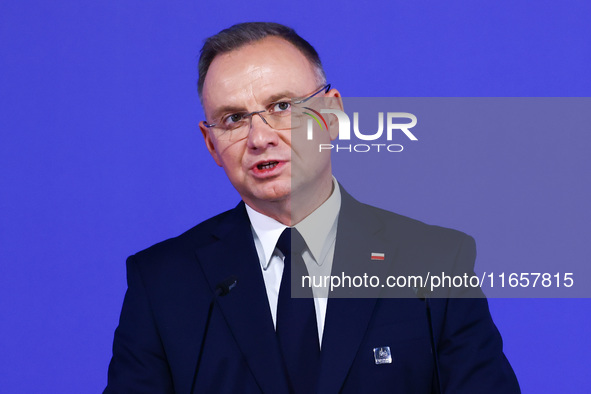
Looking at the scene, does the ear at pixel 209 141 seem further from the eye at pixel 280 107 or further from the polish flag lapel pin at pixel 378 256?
the polish flag lapel pin at pixel 378 256

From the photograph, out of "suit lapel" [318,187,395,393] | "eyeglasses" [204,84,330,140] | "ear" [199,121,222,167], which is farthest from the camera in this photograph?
"ear" [199,121,222,167]

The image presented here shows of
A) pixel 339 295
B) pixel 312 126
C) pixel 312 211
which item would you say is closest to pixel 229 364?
pixel 339 295

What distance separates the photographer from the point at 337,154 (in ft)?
5.98

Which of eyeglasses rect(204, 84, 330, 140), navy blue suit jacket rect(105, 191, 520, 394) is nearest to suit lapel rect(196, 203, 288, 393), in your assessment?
navy blue suit jacket rect(105, 191, 520, 394)

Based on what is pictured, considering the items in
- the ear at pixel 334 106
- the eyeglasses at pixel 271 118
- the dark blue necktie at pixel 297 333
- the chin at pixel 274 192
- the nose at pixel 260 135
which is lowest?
the dark blue necktie at pixel 297 333

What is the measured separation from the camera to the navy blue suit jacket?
60.2 inches

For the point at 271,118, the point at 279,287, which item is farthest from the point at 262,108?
the point at 279,287

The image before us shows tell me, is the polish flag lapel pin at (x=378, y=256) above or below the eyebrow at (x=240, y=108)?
below

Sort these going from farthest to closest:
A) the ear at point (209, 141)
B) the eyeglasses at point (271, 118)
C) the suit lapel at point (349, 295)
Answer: the ear at point (209, 141)
the eyeglasses at point (271, 118)
the suit lapel at point (349, 295)

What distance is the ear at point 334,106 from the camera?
5.78ft

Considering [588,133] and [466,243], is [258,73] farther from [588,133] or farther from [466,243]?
[588,133]

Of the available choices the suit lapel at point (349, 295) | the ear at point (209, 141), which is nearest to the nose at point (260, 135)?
the ear at point (209, 141)

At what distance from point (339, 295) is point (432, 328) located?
217mm

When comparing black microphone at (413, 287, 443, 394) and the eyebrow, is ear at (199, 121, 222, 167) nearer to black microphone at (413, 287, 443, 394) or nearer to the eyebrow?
the eyebrow
